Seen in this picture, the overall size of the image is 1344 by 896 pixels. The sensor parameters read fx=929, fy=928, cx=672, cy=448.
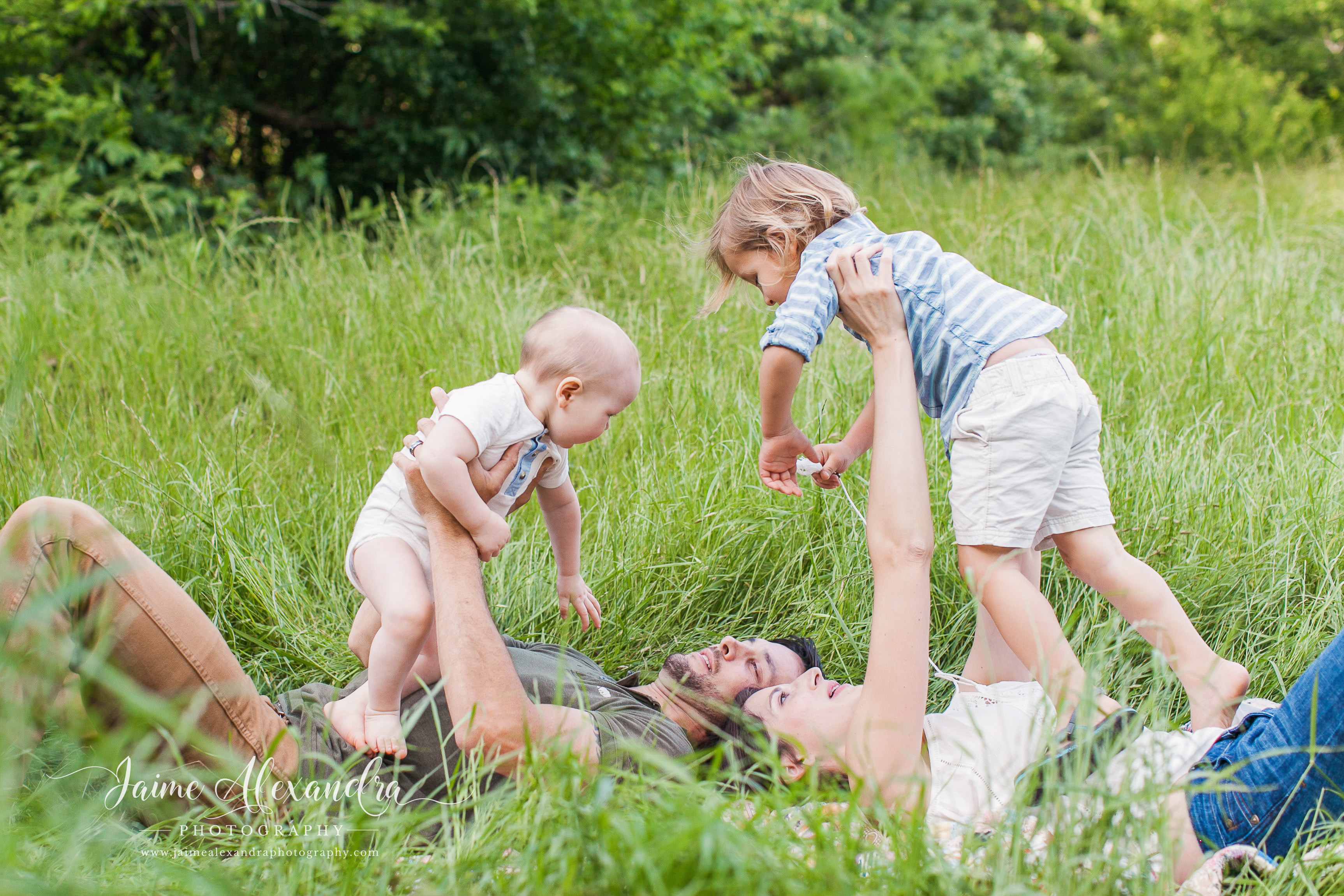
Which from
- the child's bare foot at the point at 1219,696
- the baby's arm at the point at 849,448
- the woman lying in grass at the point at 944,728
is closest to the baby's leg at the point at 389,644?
the woman lying in grass at the point at 944,728

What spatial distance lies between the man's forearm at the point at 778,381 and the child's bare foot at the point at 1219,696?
3.29ft

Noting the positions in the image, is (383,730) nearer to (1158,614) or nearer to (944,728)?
(944,728)

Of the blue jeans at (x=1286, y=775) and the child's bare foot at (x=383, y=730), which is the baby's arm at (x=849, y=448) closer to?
the blue jeans at (x=1286, y=775)

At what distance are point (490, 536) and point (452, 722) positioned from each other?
1.28 feet

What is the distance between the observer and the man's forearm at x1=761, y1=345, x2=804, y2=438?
1.94 metres

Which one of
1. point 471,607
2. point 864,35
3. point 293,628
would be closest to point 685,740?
point 471,607

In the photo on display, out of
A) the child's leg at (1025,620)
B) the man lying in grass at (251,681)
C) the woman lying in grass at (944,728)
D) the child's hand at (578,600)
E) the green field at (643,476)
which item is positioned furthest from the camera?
the child's hand at (578,600)

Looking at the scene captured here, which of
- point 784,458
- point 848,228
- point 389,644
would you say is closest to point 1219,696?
point 784,458

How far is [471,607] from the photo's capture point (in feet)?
6.07

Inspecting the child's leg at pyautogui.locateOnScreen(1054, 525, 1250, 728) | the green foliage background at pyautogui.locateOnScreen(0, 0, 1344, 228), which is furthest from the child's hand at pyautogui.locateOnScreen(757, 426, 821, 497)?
the green foliage background at pyautogui.locateOnScreen(0, 0, 1344, 228)

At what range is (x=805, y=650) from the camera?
241 centimetres

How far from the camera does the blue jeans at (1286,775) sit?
4.84 ft

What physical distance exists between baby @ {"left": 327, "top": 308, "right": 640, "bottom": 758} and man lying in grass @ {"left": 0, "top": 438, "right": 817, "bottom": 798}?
0.05 metres

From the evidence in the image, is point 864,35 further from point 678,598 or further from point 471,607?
point 471,607
